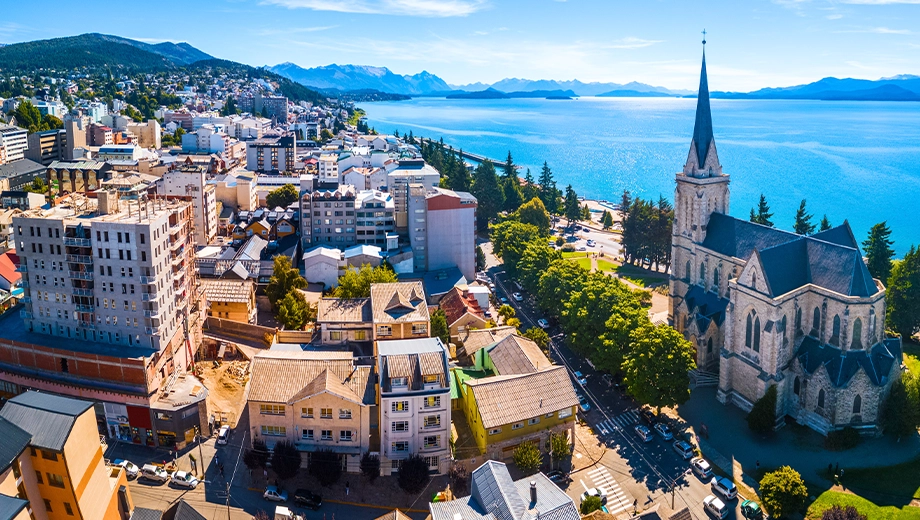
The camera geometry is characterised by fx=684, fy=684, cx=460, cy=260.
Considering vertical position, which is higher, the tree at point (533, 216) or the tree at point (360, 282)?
the tree at point (533, 216)

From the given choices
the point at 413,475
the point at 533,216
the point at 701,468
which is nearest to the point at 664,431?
the point at 701,468

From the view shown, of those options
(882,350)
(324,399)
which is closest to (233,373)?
(324,399)

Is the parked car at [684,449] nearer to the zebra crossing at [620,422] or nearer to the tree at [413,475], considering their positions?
the zebra crossing at [620,422]

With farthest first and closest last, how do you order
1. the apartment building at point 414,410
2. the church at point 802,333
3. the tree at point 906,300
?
1. the tree at point 906,300
2. the church at point 802,333
3. the apartment building at point 414,410

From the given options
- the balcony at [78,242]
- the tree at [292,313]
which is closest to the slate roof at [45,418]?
the balcony at [78,242]

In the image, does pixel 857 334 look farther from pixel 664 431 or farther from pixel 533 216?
pixel 533 216

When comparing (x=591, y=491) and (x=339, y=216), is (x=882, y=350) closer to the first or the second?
(x=591, y=491)

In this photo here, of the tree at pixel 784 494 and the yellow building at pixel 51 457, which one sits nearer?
the yellow building at pixel 51 457
